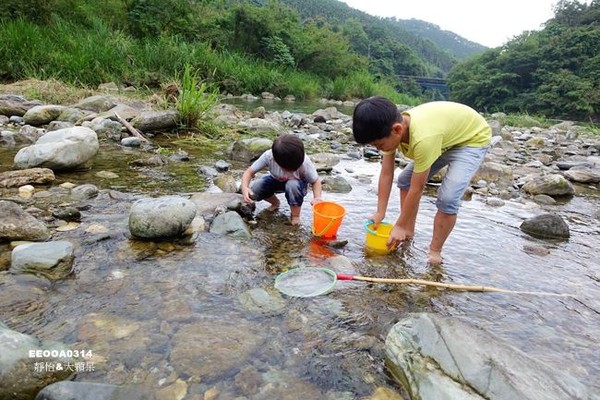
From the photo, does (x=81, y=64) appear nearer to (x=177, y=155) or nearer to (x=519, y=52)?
(x=177, y=155)

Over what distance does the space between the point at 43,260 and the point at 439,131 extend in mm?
2440

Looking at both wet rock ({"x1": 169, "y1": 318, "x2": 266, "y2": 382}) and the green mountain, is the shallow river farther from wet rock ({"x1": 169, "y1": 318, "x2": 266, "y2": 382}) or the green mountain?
the green mountain

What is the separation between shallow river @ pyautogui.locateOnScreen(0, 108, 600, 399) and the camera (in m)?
1.67

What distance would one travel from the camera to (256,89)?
18531mm

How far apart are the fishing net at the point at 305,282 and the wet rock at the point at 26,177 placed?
8.23 ft

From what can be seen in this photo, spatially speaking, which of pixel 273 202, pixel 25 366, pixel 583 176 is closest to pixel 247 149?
pixel 273 202

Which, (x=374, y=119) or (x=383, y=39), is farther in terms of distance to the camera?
(x=383, y=39)

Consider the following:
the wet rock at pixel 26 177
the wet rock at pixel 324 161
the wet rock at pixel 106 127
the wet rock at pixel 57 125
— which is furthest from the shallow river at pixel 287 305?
Result: the wet rock at pixel 57 125

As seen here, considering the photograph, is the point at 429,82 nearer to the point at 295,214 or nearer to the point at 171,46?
the point at 171,46

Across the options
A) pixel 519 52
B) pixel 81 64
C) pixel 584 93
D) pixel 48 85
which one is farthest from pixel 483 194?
pixel 519 52

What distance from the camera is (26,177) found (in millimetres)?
3561

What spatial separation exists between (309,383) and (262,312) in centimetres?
54

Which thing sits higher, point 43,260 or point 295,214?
point 43,260

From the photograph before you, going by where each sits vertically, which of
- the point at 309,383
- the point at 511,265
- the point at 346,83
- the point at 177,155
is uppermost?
the point at 309,383
